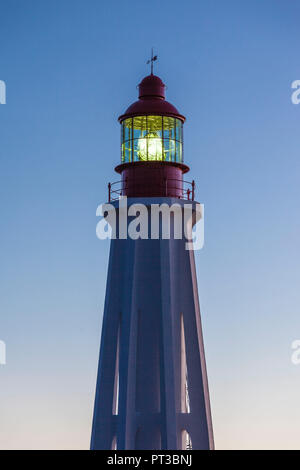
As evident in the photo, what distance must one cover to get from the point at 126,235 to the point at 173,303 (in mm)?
3403

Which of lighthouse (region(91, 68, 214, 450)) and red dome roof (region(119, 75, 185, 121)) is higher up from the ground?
red dome roof (region(119, 75, 185, 121))

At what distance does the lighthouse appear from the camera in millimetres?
156250

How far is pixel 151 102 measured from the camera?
15850cm

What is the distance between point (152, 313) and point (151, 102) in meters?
8.66

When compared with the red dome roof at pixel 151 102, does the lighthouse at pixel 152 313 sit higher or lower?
lower

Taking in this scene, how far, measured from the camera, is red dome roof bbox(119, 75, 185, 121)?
519 ft

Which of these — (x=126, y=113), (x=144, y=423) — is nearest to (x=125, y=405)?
(x=144, y=423)

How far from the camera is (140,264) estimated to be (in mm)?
157375

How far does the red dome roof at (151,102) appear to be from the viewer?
158 meters

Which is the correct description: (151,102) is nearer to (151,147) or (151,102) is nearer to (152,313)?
(151,147)

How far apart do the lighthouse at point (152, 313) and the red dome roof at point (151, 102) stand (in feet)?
0.13

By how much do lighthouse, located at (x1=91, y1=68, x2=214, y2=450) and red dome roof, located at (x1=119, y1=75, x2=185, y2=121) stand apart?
0.04m

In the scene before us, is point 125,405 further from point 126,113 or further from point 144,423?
point 126,113
